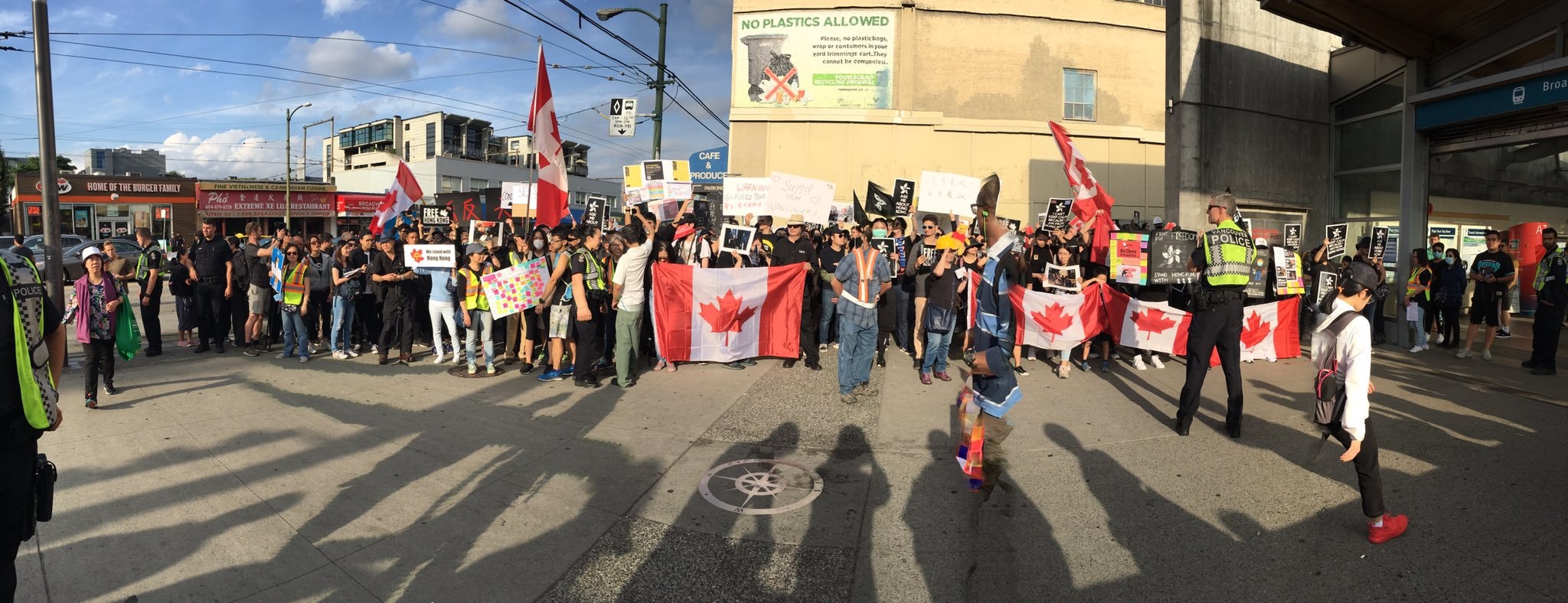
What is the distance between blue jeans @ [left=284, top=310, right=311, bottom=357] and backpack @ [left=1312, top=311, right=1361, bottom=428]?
10.4 meters

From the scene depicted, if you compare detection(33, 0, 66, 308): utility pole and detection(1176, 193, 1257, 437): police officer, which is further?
detection(1176, 193, 1257, 437): police officer

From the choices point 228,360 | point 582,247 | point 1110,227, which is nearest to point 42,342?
point 582,247

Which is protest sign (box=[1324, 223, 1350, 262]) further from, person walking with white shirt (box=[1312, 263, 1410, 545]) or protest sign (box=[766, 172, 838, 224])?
person walking with white shirt (box=[1312, 263, 1410, 545])

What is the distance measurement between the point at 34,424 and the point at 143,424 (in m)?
4.46

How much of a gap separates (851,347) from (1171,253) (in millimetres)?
3145

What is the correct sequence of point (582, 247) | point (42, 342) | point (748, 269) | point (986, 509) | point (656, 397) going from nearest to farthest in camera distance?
point (42, 342), point (986, 509), point (656, 397), point (582, 247), point (748, 269)

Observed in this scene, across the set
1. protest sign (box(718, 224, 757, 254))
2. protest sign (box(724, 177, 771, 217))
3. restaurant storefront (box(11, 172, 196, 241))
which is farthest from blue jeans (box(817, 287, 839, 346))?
restaurant storefront (box(11, 172, 196, 241))

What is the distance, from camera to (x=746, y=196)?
40.4 ft

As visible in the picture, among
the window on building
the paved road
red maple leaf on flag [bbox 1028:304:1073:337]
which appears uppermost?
the window on building

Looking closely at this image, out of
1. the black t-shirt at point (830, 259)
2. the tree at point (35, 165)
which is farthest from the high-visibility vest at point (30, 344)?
the tree at point (35, 165)

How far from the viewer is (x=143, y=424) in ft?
21.2

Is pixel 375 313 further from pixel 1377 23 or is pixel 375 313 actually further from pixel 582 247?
pixel 1377 23

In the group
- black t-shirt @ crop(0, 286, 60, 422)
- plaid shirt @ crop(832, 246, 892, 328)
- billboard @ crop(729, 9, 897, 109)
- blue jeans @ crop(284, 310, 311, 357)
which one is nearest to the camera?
black t-shirt @ crop(0, 286, 60, 422)

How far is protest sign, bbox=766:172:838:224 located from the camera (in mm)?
12164
